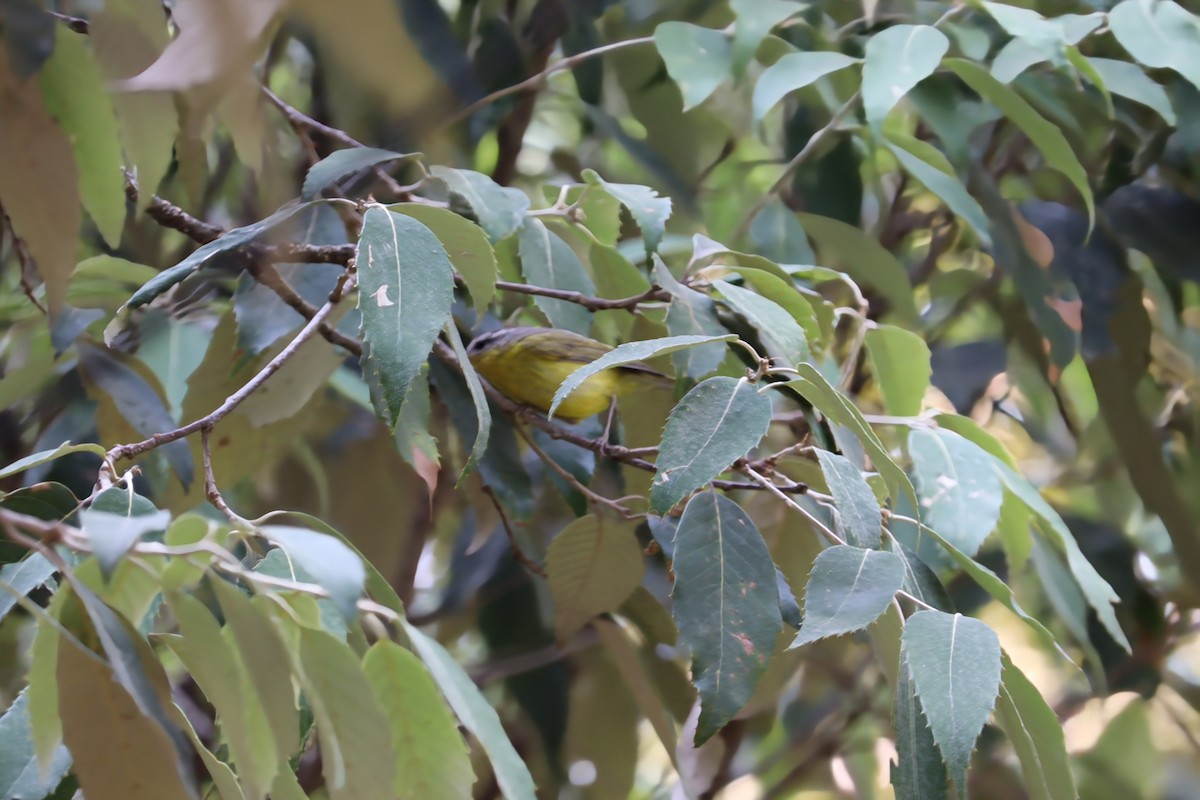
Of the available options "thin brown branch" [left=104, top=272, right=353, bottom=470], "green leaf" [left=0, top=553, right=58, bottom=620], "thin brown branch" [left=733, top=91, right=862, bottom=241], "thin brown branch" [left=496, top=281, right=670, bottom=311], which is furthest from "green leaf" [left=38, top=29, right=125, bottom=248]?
"thin brown branch" [left=733, top=91, right=862, bottom=241]

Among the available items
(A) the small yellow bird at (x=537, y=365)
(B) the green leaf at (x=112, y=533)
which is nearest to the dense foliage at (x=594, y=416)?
(B) the green leaf at (x=112, y=533)

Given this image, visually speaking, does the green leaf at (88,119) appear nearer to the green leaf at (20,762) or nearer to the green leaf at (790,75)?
the green leaf at (20,762)

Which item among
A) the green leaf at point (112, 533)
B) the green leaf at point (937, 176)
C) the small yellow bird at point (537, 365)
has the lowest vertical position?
the small yellow bird at point (537, 365)

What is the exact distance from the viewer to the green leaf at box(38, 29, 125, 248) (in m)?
0.97

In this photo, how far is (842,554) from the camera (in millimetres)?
923

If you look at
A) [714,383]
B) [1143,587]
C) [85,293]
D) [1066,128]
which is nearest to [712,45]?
[1066,128]

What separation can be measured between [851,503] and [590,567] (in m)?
0.56

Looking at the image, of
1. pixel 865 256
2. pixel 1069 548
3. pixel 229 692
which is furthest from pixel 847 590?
pixel 865 256

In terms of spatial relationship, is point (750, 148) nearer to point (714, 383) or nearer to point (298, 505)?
point (298, 505)

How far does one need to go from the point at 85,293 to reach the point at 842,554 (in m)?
1.22

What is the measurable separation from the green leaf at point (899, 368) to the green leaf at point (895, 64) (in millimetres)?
274

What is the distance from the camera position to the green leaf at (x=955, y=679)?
0.82 meters

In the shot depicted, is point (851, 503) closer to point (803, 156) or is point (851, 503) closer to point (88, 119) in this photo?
point (88, 119)

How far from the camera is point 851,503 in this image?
100 centimetres
